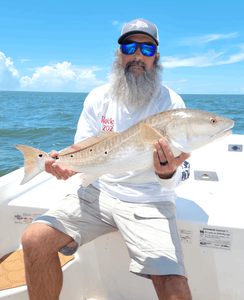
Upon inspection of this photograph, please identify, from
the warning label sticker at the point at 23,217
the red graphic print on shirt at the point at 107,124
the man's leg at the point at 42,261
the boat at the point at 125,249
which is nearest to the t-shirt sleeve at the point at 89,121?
the red graphic print on shirt at the point at 107,124

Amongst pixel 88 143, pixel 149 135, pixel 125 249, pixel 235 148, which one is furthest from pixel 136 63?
pixel 235 148

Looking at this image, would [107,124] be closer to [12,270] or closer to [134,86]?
[134,86]

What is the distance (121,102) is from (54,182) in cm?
177

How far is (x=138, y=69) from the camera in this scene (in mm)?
3199

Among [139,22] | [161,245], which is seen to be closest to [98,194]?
[161,245]

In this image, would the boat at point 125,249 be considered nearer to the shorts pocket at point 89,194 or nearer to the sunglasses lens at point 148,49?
the shorts pocket at point 89,194

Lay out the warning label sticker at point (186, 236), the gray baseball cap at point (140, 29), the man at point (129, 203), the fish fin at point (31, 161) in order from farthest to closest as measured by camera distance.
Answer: the gray baseball cap at point (140, 29) < the warning label sticker at point (186, 236) < the fish fin at point (31, 161) < the man at point (129, 203)

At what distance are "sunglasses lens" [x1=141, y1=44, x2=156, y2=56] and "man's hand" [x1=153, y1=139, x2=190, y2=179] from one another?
1.42 meters

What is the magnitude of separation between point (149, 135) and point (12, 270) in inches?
88.6

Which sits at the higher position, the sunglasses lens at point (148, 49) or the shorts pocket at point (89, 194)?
the sunglasses lens at point (148, 49)

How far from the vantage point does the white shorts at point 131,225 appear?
223cm

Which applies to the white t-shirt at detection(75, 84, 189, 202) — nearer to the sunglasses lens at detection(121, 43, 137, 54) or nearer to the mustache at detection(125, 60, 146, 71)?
the mustache at detection(125, 60, 146, 71)

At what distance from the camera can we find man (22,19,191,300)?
2.25 meters

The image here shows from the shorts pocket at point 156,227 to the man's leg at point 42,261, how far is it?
0.78 m
